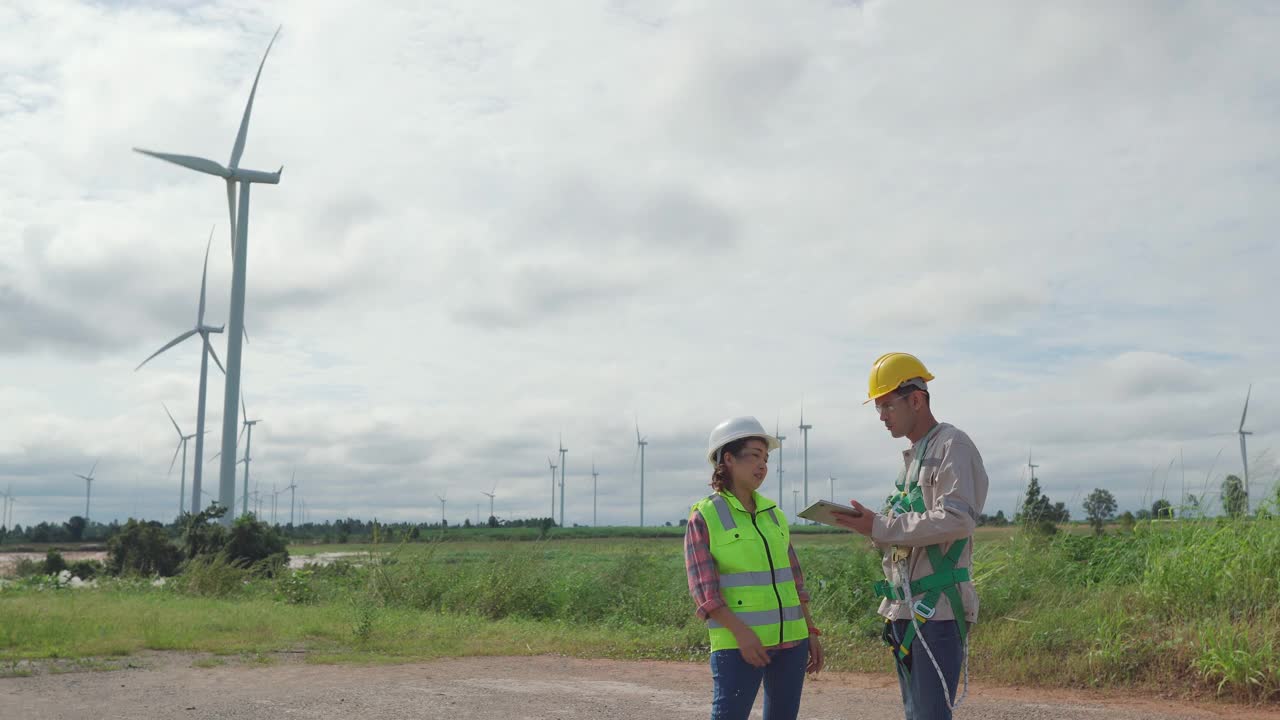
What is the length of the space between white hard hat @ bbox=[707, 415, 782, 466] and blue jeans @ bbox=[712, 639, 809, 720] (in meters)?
0.78

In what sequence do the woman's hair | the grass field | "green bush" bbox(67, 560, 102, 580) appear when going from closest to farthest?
the woman's hair
the grass field
"green bush" bbox(67, 560, 102, 580)

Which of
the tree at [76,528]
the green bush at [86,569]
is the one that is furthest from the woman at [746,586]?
the tree at [76,528]

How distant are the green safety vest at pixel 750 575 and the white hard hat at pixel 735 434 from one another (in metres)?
0.19

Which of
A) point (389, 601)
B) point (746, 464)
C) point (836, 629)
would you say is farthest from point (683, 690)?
point (389, 601)

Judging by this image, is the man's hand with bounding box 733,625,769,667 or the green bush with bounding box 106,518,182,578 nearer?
the man's hand with bounding box 733,625,769,667

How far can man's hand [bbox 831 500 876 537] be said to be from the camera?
3990 millimetres

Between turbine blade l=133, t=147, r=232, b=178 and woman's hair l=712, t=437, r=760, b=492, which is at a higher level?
turbine blade l=133, t=147, r=232, b=178

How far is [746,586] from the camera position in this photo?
13.2ft

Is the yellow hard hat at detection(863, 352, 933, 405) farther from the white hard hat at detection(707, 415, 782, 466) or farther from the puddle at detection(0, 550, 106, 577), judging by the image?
the puddle at detection(0, 550, 106, 577)

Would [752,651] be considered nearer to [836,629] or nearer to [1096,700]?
[1096,700]

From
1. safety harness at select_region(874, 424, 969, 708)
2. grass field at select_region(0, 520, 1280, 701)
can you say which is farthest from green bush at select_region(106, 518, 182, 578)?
safety harness at select_region(874, 424, 969, 708)

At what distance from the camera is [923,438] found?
4184mm

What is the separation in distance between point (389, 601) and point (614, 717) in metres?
10.9

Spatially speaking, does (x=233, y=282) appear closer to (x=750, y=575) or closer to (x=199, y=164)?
(x=199, y=164)
